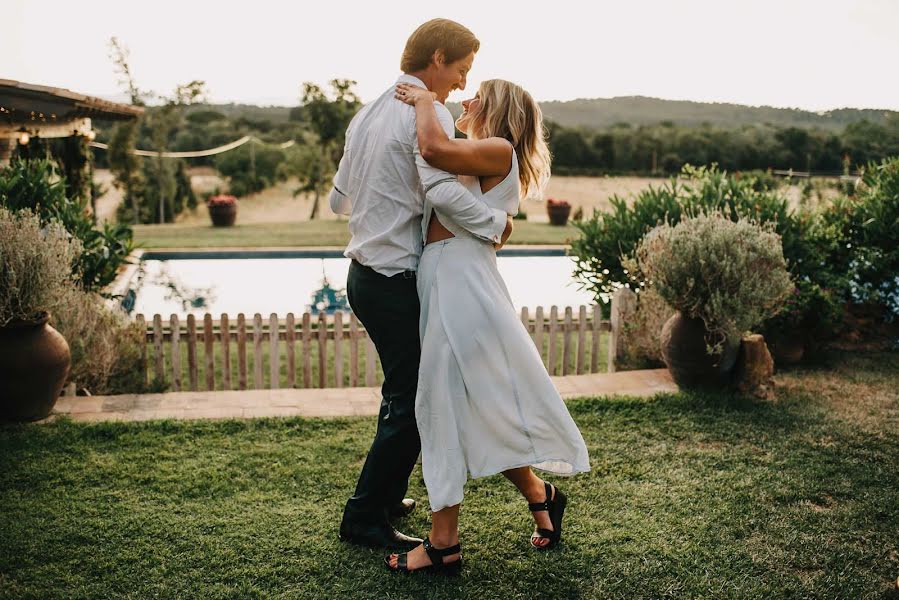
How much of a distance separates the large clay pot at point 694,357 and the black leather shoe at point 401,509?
2.34 metres

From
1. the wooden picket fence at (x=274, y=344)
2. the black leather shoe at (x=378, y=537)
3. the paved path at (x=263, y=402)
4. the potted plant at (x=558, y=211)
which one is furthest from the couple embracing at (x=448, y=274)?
the potted plant at (x=558, y=211)

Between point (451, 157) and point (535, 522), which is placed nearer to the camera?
point (451, 157)

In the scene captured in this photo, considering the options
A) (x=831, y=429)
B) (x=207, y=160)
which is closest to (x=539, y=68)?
(x=207, y=160)

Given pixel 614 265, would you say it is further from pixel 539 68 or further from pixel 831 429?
pixel 539 68

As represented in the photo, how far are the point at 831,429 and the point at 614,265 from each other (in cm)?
313

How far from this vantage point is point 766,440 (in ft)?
14.0

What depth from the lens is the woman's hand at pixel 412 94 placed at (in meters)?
2.65

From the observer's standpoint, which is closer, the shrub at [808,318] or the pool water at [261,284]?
the shrub at [808,318]

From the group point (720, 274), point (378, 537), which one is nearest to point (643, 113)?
point (720, 274)

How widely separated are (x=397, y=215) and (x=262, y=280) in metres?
10.2

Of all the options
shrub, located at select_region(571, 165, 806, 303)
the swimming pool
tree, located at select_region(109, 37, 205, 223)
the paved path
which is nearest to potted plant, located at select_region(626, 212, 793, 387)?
the paved path

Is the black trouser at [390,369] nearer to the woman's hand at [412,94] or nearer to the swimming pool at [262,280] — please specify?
the woman's hand at [412,94]

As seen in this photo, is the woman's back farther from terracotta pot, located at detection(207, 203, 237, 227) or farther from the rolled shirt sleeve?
terracotta pot, located at detection(207, 203, 237, 227)

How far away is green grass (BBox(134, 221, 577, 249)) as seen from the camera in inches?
599
